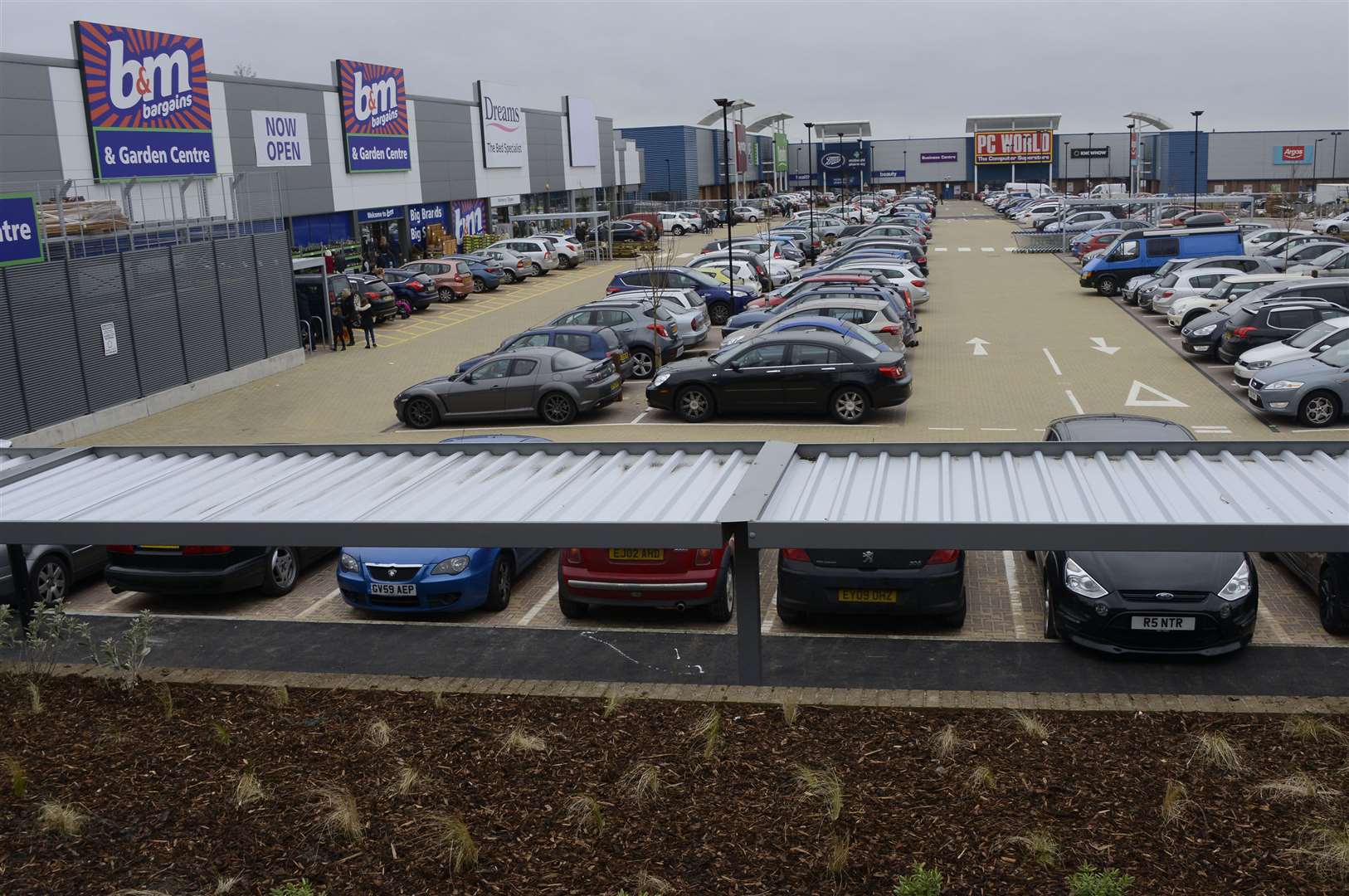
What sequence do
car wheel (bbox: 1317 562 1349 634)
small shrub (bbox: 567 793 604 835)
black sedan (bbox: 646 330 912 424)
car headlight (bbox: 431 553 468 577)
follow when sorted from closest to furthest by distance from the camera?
1. small shrub (bbox: 567 793 604 835)
2. car wheel (bbox: 1317 562 1349 634)
3. car headlight (bbox: 431 553 468 577)
4. black sedan (bbox: 646 330 912 424)

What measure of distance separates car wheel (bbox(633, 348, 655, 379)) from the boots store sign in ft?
105

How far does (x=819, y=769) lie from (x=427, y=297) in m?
32.2

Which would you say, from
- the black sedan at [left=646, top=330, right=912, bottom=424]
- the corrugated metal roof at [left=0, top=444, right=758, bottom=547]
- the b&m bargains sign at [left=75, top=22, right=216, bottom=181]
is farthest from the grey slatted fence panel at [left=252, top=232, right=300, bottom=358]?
the corrugated metal roof at [left=0, top=444, right=758, bottom=547]

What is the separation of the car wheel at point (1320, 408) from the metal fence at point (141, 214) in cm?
1959

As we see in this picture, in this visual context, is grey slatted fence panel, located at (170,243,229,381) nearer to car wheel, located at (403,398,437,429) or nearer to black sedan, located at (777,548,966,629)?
car wheel, located at (403,398,437,429)

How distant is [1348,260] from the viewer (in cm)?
3422

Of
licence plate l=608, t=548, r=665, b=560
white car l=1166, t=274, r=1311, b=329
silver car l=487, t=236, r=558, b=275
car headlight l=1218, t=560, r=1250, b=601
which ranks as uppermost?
silver car l=487, t=236, r=558, b=275

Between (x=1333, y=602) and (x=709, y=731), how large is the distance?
574 centimetres

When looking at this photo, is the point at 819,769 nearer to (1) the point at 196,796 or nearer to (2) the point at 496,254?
A: (1) the point at 196,796

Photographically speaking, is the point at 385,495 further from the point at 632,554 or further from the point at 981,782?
the point at 981,782

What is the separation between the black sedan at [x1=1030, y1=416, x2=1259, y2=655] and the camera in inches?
366

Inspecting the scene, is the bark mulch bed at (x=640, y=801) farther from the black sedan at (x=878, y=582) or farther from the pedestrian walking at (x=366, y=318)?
the pedestrian walking at (x=366, y=318)

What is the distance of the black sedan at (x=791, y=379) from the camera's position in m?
19.6

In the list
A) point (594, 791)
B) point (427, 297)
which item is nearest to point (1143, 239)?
point (427, 297)
